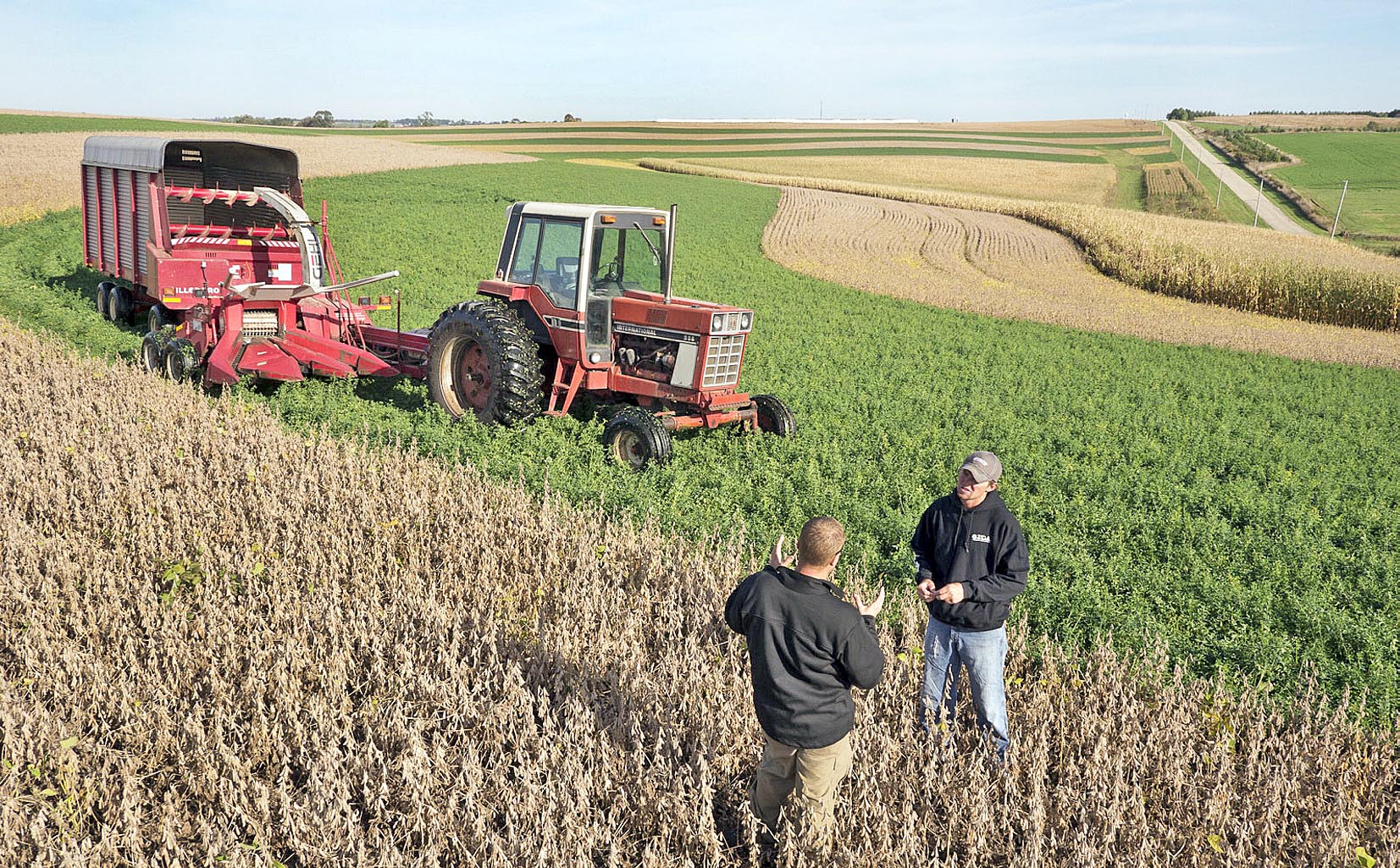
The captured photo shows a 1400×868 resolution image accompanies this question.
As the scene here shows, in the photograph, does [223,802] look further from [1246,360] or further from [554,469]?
[1246,360]

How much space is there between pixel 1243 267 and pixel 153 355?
2698cm

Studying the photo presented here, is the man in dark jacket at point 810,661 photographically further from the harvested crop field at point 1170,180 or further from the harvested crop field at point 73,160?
the harvested crop field at point 1170,180


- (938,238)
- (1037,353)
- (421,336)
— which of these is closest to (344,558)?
(421,336)

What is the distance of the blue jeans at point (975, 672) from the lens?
169 inches

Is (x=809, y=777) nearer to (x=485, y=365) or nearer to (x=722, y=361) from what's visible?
(x=722, y=361)

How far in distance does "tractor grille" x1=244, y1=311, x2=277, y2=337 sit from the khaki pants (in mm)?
9310

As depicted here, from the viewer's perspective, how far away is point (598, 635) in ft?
15.9

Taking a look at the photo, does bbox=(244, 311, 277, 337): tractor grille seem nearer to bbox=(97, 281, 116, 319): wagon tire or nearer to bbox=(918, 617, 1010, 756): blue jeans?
bbox=(97, 281, 116, 319): wagon tire

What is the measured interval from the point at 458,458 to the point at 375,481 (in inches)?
48.2

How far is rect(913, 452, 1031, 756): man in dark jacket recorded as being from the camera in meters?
4.19

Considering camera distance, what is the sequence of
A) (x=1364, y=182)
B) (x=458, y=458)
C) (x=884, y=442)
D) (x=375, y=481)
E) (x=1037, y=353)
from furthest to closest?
(x=1364, y=182) → (x=1037, y=353) → (x=884, y=442) → (x=458, y=458) → (x=375, y=481)

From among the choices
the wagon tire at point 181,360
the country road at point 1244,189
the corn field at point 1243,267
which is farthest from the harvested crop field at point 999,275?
the wagon tire at point 181,360

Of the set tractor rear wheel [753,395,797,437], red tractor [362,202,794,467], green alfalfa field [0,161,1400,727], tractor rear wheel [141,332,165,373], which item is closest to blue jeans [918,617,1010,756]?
green alfalfa field [0,161,1400,727]

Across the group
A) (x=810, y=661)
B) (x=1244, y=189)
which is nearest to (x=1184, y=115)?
(x=1244, y=189)
